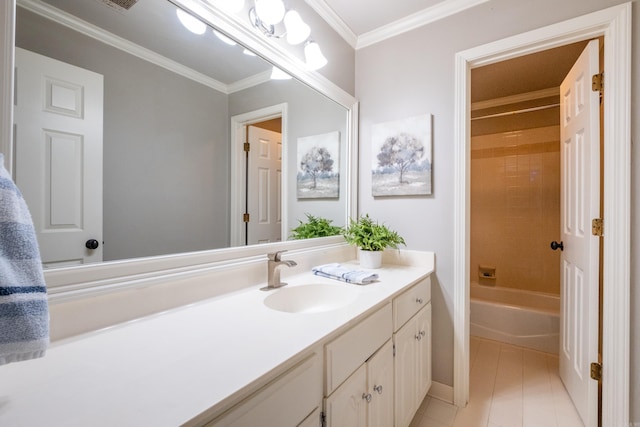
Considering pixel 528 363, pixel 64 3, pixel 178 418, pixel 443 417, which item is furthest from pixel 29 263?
pixel 528 363

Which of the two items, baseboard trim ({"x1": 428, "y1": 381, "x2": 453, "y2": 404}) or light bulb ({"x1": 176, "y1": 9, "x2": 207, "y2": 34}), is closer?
light bulb ({"x1": 176, "y1": 9, "x2": 207, "y2": 34})

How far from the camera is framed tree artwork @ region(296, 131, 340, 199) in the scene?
1.63 m

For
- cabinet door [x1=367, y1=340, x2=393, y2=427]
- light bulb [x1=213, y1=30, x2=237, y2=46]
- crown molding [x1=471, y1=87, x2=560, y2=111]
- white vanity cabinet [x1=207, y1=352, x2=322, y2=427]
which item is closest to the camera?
white vanity cabinet [x1=207, y1=352, x2=322, y2=427]

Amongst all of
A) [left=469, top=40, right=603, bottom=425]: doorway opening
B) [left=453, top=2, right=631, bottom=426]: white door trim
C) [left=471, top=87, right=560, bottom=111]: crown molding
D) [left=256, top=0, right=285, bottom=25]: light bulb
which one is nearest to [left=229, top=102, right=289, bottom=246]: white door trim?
[left=256, top=0, right=285, bottom=25]: light bulb

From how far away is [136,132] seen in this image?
0.91m

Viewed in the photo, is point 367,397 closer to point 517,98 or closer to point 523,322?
point 523,322

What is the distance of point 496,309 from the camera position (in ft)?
7.72

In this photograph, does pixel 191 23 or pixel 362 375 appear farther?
pixel 191 23

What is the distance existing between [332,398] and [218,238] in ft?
2.35

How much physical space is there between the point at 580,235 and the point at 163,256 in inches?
78.5

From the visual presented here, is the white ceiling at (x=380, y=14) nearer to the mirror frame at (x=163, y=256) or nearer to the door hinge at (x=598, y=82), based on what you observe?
the mirror frame at (x=163, y=256)

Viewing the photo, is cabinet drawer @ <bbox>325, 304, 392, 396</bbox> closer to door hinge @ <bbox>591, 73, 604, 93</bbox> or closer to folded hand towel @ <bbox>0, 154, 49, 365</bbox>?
folded hand towel @ <bbox>0, 154, 49, 365</bbox>

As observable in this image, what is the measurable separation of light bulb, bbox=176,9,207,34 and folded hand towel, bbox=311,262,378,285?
3.77 ft

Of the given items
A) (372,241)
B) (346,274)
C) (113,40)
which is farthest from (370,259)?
(113,40)
